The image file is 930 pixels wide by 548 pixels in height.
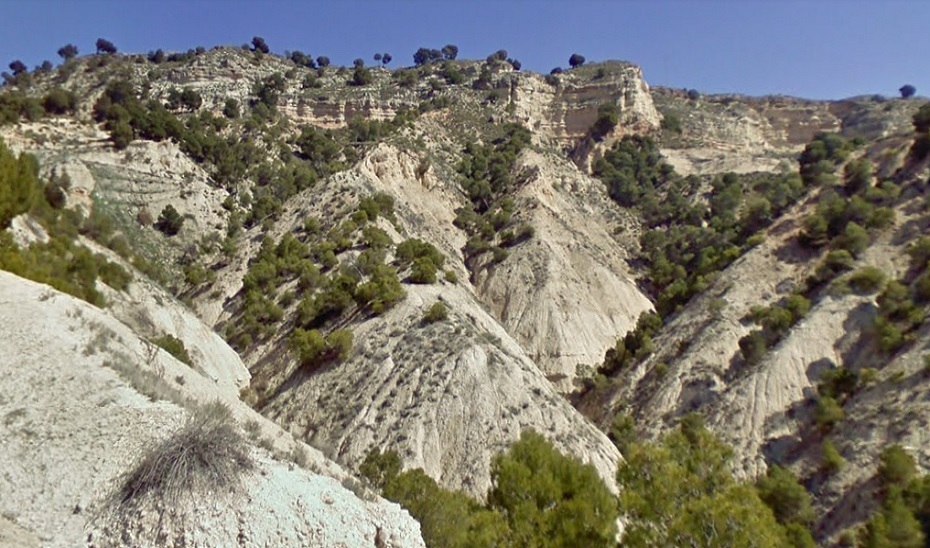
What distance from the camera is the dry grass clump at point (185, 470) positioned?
29.1 ft

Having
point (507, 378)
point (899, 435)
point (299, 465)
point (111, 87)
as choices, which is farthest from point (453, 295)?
point (111, 87)

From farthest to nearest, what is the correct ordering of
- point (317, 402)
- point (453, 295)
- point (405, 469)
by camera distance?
1. point (453, 295)
2. point (317, 402)
3. point (405, 469)

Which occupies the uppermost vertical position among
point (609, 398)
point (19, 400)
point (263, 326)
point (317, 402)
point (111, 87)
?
point (111, 87)

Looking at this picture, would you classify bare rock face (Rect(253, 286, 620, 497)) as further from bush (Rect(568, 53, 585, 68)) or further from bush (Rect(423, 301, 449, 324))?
bush (Rect(568, 53, 585, 68))

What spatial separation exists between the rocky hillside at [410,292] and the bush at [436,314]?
0.55ft

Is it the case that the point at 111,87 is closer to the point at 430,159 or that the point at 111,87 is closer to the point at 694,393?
the point at 430,159

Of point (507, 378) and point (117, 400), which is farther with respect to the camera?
point (507, 378)

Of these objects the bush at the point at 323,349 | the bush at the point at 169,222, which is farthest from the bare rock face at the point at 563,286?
the bush at the point at 169,222

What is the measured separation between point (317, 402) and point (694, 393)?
18965mm

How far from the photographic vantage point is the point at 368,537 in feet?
32.2

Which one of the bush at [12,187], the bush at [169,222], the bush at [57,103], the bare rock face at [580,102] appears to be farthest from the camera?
the bare rock face at [580,102]

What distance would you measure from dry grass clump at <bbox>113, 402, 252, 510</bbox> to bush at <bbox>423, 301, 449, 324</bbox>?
76.2 ft

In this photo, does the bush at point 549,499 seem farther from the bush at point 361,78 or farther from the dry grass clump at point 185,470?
the bush at point 361,78

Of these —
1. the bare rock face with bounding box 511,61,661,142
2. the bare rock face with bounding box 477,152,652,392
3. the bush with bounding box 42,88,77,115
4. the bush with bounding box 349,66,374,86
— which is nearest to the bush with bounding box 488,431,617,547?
the bare rock face with bounding box 477,152,652,392
